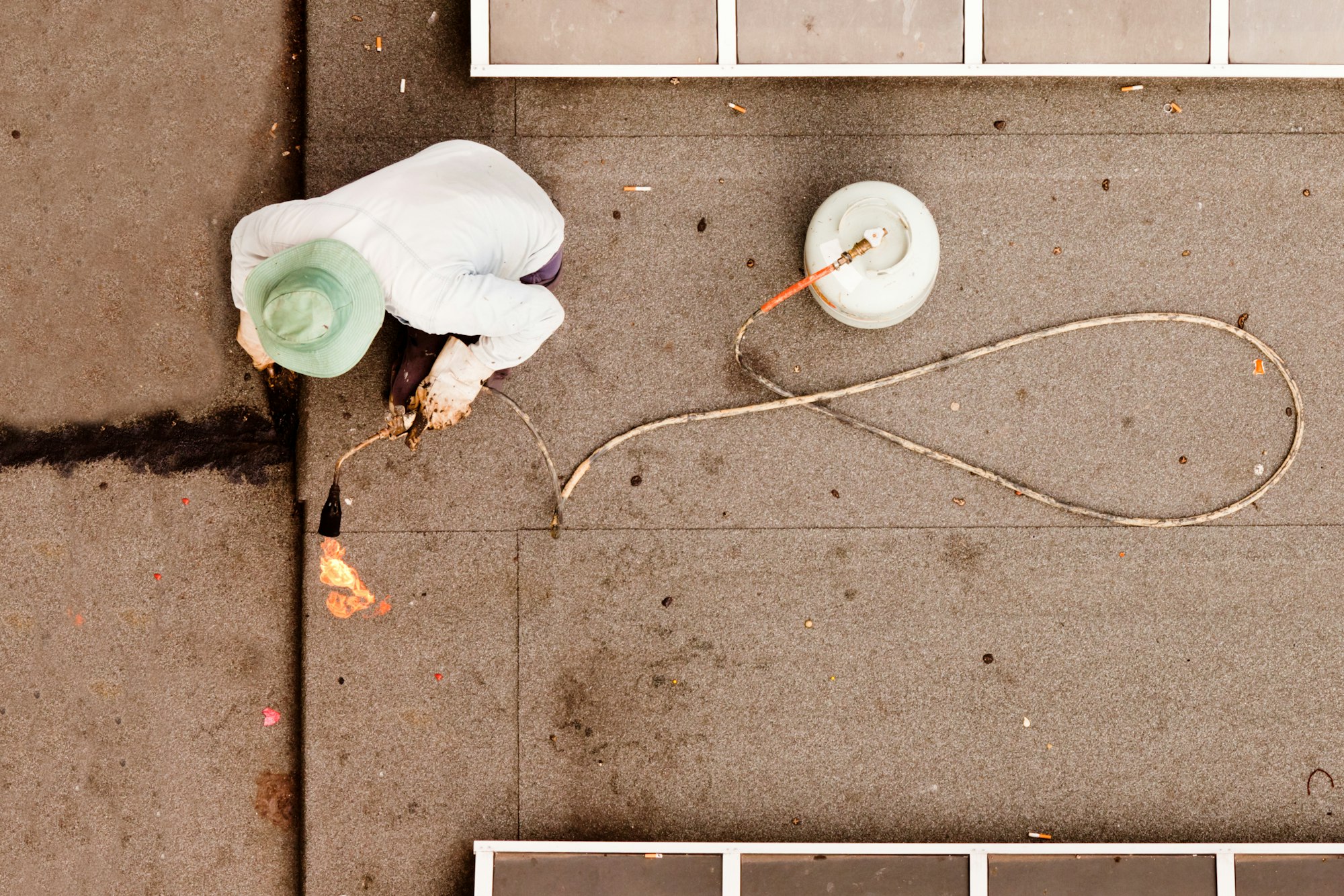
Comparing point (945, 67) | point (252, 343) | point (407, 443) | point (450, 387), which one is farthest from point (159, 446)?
point (945, 67)

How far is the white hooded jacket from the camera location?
1.80 meters

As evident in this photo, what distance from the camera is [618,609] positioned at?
2.45m

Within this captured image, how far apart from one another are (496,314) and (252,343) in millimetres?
868

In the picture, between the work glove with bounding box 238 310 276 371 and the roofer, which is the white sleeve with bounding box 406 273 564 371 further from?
the work glove with bounding box 238 310 276 371

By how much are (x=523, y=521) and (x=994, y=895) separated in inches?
66.6

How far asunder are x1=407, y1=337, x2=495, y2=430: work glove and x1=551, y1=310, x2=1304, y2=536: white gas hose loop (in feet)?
1.25

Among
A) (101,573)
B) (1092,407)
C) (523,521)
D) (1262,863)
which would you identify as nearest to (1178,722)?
(1262,863)

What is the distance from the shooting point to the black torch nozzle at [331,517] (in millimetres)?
2344

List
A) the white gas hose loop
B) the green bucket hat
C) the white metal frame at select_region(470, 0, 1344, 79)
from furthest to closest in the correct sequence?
the white gas hose loop < the white metal frame at select_region(470, 0, 1344, 79) < the green bucket hat

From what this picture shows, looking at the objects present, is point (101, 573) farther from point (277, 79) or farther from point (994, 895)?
point (994, 895)

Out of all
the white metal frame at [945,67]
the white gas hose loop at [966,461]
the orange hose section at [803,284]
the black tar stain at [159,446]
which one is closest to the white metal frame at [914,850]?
the white gas hose loop at [966,461]

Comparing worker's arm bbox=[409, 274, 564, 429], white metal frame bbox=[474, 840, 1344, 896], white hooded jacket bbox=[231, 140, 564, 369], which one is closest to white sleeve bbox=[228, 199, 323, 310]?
white hooded jacket bbox=[231, 140, 564, 369]

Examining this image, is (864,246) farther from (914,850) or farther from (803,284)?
(914,850)

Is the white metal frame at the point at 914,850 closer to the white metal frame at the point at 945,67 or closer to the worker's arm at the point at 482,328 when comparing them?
the worker's arm at the point at 482,328
